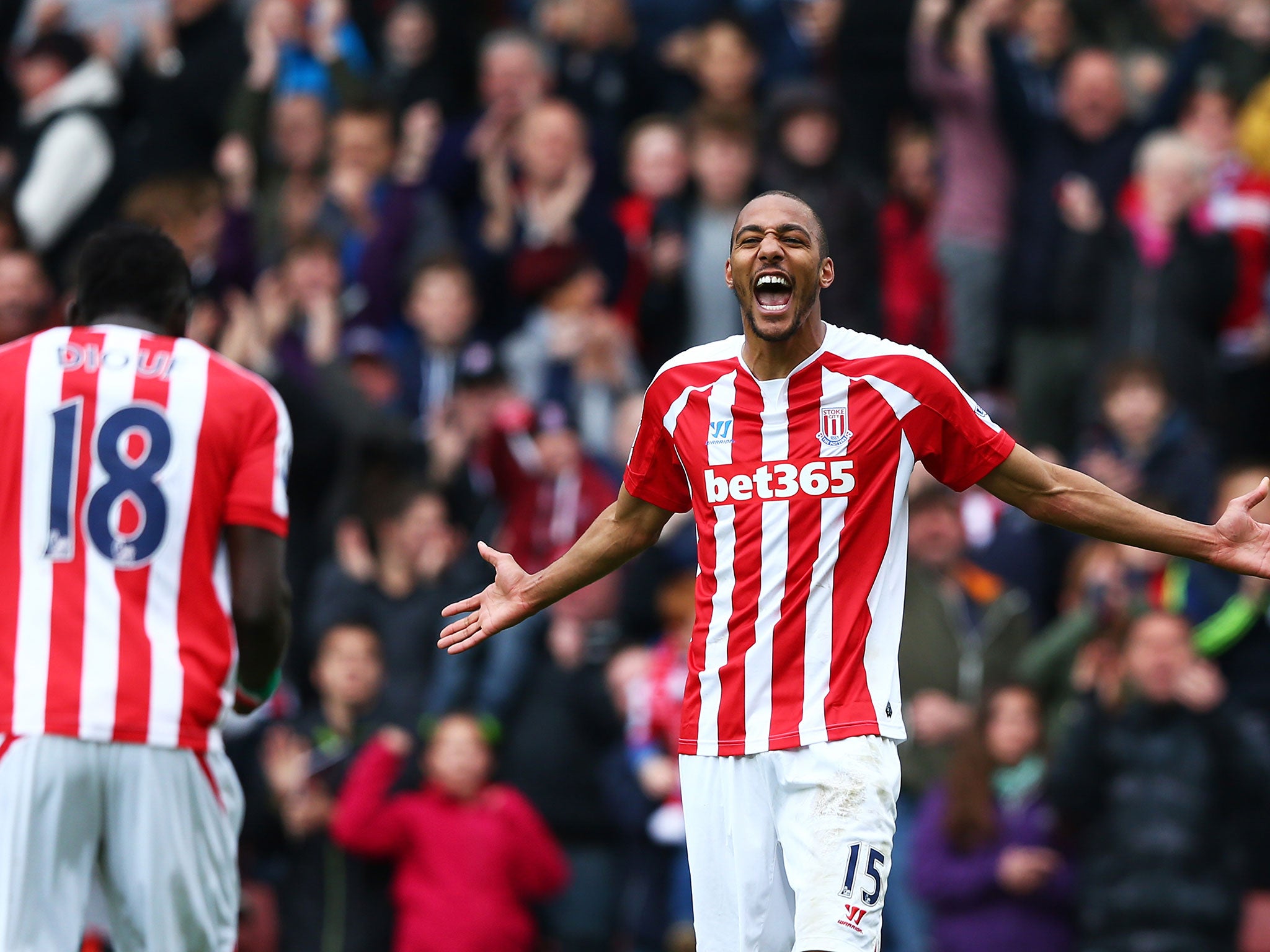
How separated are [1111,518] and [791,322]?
3.84 feet

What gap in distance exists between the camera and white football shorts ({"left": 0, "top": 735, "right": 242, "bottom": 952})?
6.50 metres

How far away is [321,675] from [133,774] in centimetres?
447

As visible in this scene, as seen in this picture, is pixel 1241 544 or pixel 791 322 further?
pixel 1241 544

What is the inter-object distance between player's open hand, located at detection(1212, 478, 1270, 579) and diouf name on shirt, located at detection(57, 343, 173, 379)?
3.45m

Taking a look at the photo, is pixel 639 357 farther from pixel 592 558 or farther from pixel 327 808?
pixel 592 558

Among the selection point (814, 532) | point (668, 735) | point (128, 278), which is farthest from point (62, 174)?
point (814, 532)

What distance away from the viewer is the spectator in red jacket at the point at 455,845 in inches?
404

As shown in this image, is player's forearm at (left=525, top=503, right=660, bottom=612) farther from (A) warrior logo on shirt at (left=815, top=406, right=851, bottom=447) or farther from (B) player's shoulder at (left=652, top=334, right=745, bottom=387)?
(A) warrior logo on shirt at (left=815, top=406, right=851, bottom=447)

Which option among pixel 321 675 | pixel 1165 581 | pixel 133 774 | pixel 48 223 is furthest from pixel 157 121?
pixel 133 774

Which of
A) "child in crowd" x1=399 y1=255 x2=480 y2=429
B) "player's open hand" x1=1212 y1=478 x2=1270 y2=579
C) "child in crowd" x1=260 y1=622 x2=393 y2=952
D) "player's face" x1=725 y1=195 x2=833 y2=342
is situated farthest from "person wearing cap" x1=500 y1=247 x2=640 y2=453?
"player's open hand" x1=1212 y1=478 x2=1270 y2=579

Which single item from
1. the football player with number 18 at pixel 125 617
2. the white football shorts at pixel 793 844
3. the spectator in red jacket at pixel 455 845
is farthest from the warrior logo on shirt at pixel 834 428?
the spectator in red jacket at pixel 455 845

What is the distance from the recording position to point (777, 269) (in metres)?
6.23

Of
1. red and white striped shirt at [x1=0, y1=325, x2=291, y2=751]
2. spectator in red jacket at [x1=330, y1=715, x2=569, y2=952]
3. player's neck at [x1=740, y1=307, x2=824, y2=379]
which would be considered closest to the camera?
player's neck at [x1=740, y1=307, x2=824, y2=379]

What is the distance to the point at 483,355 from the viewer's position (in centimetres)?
1269
